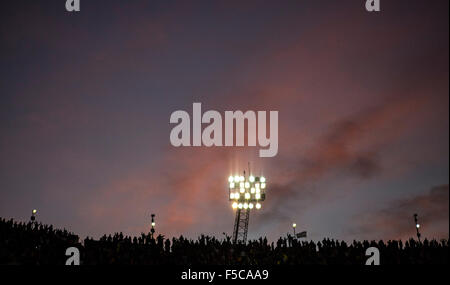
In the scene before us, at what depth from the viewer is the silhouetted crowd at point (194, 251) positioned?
8.93m

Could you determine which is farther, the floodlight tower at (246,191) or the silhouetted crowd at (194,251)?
the floodlight tower at (246,191)

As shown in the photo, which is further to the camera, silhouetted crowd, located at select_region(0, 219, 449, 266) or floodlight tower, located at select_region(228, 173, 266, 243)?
floodlight tower, located at select_region(228, 173, 266, 243)

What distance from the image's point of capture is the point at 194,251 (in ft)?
33.7

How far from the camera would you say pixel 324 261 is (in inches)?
371

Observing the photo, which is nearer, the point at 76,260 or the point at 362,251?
the point at 76,260

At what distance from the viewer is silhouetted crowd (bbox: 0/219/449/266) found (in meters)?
8.93

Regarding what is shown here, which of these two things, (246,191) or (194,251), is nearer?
(194,251)
